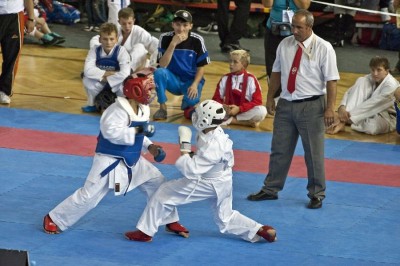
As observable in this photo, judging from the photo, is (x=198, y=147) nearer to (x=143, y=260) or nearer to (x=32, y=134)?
(x=143, y=260)

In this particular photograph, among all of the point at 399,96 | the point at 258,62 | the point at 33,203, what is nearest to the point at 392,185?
the point at 399,96

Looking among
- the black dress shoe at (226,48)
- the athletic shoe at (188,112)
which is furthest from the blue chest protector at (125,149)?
the black dress shoe at (226,48)

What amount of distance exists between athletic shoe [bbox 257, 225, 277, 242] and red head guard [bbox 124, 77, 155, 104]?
1.40 m

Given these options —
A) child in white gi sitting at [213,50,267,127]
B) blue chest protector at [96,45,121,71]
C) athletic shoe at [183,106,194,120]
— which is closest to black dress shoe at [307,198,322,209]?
child in white gi sitting at [213,50,267,127]

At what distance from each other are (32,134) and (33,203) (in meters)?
2.54

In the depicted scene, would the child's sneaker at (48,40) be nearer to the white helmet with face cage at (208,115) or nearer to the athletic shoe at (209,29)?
the athletic shoe at (209,29)

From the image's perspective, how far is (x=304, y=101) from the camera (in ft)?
28.5

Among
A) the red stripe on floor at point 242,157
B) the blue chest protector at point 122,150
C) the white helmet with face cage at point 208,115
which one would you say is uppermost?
the white helmet with face cage at point 208,115


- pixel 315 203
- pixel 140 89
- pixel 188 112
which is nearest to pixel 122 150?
pixel 140 89

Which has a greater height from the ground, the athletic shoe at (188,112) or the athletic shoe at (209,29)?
the athletic shoe at (188,112)

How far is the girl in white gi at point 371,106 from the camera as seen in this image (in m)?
11.5

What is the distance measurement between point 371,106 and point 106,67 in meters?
3.31

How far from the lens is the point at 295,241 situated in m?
7.91

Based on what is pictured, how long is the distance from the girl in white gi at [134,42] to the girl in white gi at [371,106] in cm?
255
